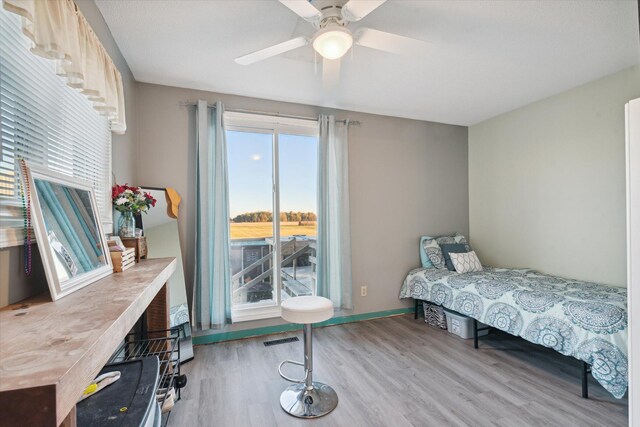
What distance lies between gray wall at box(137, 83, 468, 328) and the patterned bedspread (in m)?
0.57

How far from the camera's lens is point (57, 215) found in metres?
1.24

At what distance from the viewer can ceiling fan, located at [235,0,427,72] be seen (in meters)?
1.50

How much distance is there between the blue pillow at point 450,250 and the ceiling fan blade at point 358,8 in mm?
2932

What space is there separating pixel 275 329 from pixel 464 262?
233 cm

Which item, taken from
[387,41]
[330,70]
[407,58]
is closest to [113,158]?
[330,70]

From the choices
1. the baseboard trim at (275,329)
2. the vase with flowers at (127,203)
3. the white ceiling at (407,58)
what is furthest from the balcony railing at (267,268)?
the white ceiling at (407,58)

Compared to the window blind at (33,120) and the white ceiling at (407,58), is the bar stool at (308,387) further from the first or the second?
the white ceiling at (407,58)

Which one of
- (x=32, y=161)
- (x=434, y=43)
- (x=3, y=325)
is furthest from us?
(x=434, y=43)

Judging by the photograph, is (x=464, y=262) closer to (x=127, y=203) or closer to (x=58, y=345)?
(x=127, y=203)

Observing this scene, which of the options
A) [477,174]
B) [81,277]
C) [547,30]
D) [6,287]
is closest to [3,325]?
[6,287]

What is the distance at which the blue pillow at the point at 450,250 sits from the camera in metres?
3.62

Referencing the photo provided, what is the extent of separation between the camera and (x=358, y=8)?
150 cm

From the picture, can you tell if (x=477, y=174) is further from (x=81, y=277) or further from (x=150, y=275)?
(x=81, y=277)

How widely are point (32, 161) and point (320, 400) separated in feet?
6.88
